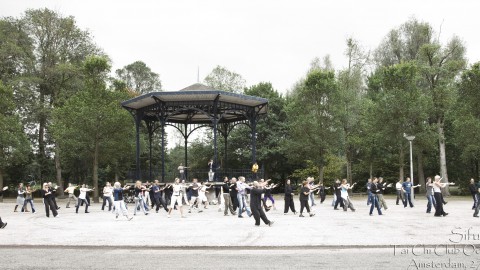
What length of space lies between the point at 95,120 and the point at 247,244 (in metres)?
27.5

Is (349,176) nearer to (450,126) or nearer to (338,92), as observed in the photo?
(338,92)

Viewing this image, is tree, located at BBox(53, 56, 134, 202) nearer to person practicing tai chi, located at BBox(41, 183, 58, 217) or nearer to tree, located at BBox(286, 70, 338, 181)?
person practicing tai chi, located at BBox(41, 183, 58, 217)

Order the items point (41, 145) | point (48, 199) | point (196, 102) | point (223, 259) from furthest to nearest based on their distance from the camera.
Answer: point (41, 145) → point (196, 102) → point (48, 199) → point (223, 259)

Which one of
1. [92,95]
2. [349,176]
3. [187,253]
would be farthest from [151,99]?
[349,176]

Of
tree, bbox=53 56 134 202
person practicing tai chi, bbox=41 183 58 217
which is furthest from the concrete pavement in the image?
tree, bbox=53 56 134 202

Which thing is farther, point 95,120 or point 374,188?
point 95,120

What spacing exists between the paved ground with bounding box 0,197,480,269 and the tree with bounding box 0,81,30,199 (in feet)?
85.8

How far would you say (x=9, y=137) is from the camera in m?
41.5

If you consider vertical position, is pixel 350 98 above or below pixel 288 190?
above

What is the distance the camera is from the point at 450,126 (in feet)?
172

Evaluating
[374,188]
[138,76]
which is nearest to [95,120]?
[374,188]

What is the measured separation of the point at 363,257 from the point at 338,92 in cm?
3832

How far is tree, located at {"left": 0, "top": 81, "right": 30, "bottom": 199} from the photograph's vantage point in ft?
137

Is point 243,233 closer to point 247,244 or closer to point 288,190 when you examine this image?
point 247,244
